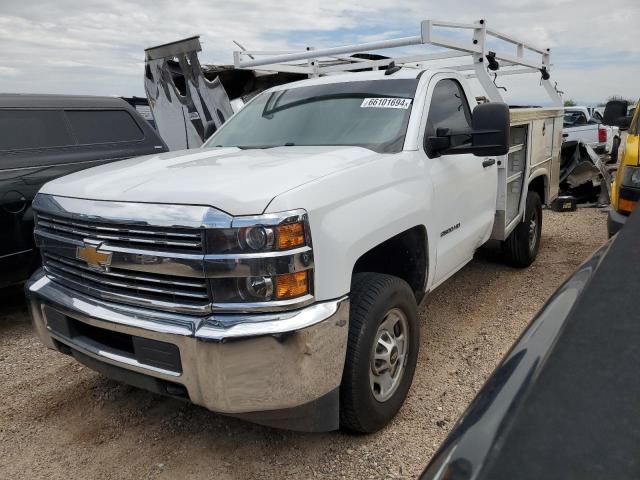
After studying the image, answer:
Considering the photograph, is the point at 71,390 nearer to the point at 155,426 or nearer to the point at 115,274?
the point at 155,426

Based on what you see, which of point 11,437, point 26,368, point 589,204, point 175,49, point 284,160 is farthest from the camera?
point 589,204

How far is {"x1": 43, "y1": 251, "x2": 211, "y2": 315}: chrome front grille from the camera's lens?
218 centimetres

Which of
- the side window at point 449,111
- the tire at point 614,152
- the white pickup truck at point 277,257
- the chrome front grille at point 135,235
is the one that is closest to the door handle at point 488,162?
the side window at point 449,111

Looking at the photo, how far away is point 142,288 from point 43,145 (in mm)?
3114

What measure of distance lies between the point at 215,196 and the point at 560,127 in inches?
211

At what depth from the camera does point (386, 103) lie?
336cm

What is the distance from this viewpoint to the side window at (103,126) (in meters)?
5.04

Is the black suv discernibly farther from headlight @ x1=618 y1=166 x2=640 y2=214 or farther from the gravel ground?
headlight @ x1=618 y1=166 x2=640 y2=214

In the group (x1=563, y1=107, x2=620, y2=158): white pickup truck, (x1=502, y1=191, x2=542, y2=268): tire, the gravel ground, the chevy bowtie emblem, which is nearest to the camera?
the chevy bowtie emblem

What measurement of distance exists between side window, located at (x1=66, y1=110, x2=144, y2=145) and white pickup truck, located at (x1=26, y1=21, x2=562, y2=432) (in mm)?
2225

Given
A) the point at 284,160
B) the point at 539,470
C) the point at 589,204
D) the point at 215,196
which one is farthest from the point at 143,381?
the point at 589,204

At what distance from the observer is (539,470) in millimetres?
902

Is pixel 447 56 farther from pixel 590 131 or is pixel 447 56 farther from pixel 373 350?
pixel 590 131

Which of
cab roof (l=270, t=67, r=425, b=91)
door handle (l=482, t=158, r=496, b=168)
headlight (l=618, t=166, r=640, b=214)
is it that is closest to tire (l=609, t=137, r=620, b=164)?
headlight (l=618, t=166, r=640, b=214)
